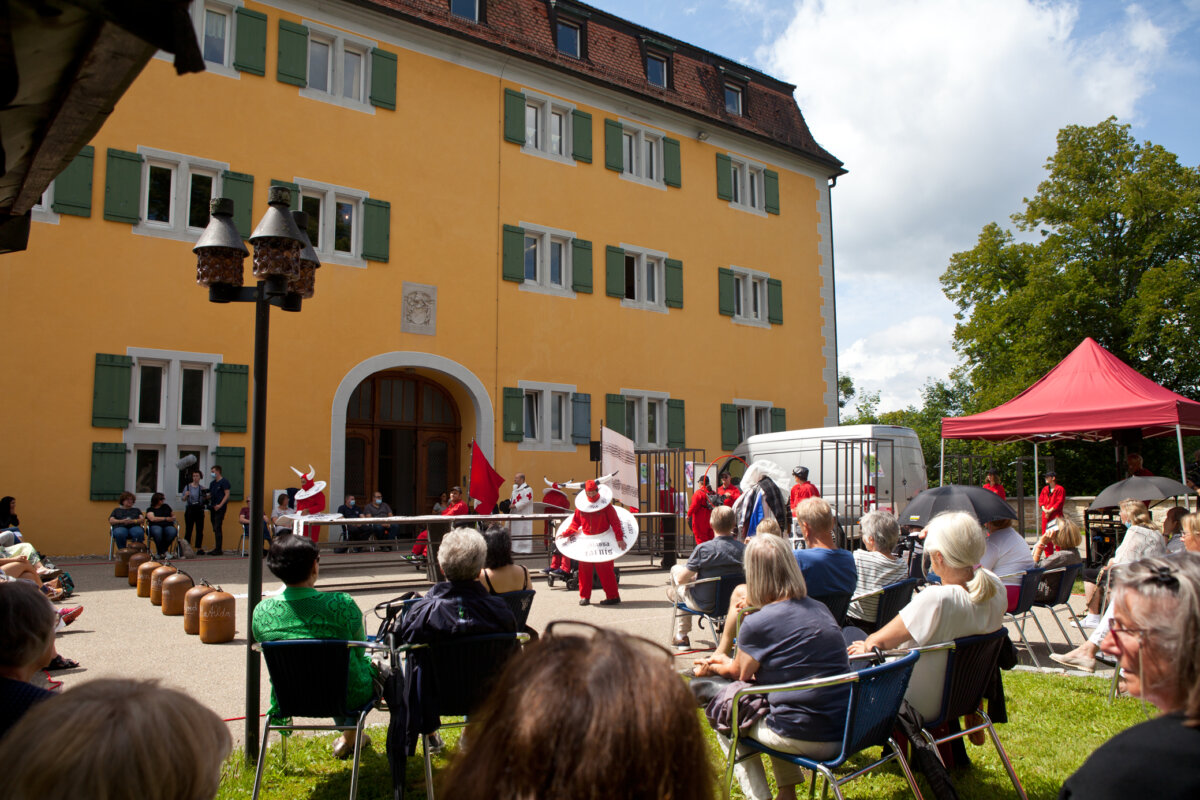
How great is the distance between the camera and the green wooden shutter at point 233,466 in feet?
48.5

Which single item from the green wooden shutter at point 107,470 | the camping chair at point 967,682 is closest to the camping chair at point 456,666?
the camping chair at point 967,682

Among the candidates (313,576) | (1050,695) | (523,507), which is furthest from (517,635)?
(523,507)

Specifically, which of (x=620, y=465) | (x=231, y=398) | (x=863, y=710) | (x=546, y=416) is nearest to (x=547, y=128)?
(x=546, y=416)

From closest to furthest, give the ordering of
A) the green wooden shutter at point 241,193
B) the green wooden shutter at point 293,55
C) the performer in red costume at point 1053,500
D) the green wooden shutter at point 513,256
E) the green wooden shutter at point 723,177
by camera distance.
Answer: the performer in red costume at point 1053,500, the green wooden shutter at point 241,193, the green wooden shutter at point 293,55, the green wooden shutter at point 513,256, the green wooden shutter at point 723,177

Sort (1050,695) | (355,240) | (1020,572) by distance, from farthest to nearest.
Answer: (355,240) → (1020,572) → (1050,695)

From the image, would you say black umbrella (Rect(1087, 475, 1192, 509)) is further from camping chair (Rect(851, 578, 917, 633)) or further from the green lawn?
camping chair (Rect(851, 578, 917, 633))

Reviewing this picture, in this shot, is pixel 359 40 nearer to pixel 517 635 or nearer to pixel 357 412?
pixel 357 412

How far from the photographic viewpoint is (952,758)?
4355mm

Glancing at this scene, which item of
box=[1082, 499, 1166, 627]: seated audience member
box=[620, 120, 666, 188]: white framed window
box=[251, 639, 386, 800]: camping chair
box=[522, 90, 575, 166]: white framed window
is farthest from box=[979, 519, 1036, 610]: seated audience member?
box=[620, 120, 666, 188]: white framed window

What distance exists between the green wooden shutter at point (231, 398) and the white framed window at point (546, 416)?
5.58 m

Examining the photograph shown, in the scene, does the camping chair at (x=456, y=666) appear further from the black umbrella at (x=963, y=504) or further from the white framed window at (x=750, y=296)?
the white framed window at (x=750, y=296)

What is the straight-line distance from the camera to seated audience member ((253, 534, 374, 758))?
4.03m

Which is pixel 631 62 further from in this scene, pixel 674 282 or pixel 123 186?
pixel 123 186

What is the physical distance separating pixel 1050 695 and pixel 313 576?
15.6 feet
